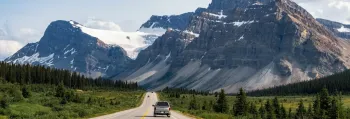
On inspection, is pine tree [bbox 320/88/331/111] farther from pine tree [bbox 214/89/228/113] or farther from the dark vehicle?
the dark vehicle

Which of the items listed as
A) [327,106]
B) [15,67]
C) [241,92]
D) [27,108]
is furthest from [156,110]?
[15,67]

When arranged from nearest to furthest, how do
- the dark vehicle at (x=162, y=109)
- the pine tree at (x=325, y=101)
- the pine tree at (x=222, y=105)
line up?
the dark vehicle at (x=162, y=109) → the pine tree at (x=222, y=105) → the pine tree at (x=325, y=101)

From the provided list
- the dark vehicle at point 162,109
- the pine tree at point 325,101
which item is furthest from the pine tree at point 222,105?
the dark vehicle at point 162,109

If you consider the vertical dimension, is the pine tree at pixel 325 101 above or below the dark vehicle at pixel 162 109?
above

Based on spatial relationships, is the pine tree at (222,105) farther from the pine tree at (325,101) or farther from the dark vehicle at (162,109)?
the dark vehicle at (162,109)

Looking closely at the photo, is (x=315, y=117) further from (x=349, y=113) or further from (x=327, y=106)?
(x=349, y=113)

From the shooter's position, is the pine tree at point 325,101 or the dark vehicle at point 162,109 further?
the pine tree at point 325,101

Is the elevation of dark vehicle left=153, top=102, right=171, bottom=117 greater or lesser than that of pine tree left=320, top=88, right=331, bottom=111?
lesser

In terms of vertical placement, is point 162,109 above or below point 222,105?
below

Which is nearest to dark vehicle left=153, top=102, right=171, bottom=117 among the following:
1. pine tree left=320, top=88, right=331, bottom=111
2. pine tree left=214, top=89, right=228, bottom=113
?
pine tree left=214, top=89, right=228, bottom=113

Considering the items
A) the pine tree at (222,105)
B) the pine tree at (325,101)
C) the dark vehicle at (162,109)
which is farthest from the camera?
the pine tree at (325,101)

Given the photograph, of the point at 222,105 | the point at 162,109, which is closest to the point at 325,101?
the point at 222,105

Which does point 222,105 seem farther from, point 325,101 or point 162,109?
point 162,109

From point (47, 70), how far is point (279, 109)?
11028cm
